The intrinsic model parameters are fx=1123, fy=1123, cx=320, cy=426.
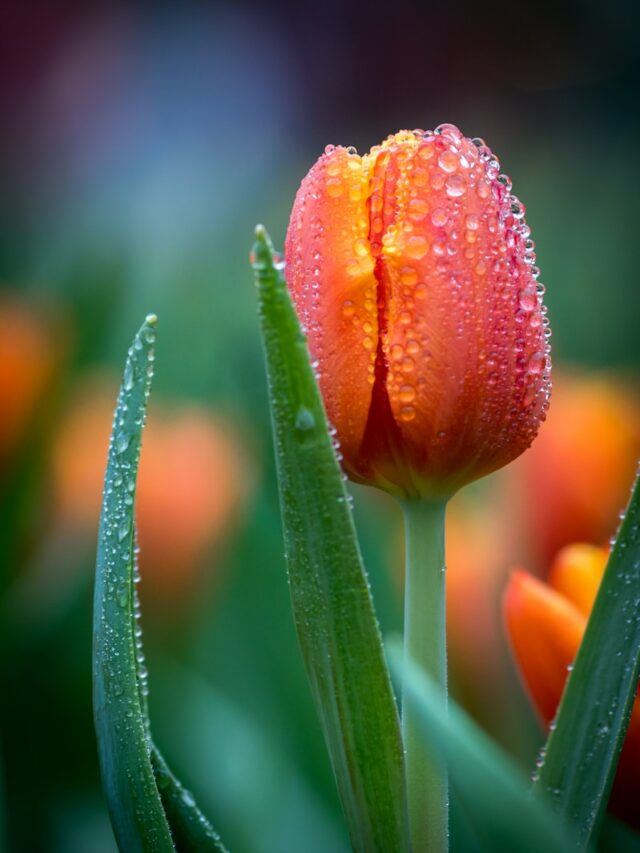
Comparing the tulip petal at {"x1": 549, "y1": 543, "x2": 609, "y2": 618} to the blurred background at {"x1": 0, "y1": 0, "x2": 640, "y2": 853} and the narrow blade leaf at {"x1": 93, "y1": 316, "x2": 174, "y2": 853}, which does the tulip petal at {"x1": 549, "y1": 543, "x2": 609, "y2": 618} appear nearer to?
the blurred background at {"x1": 0, "y1": 0, "x2": 640, "y2": 853}

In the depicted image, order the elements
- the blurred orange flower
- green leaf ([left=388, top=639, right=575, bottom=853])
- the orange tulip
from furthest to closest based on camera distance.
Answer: the blurred orange flower, the orange tulip, green leaf ([left=388, top=639, right=575, bottom=853])

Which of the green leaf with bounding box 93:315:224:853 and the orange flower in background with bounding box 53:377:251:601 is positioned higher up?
the orange flower in background with bounding box 53:377:251:601

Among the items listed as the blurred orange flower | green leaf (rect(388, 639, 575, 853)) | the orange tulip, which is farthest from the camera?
the blurred orange flower

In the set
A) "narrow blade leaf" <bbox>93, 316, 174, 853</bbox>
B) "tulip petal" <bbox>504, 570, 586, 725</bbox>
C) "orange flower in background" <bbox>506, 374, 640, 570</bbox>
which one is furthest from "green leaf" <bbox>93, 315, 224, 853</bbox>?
"orange flower in background" <bbox>506, 374, 640, 570</bbox>

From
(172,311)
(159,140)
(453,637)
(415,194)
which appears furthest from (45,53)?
(415,194)

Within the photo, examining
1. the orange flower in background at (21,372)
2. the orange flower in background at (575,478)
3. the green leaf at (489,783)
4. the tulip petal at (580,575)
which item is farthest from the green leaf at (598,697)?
the orange flower in background at (21,372)

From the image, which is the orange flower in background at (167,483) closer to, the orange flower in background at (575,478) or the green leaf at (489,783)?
the orange flower in background at (575,478)
